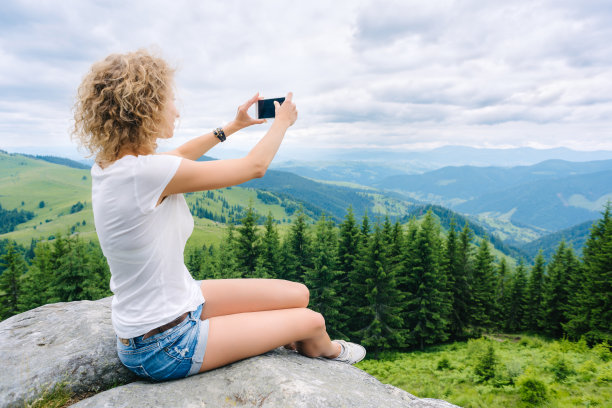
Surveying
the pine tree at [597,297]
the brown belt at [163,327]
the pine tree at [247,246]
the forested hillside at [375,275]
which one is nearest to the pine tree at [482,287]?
the forested hillside at [375,275]

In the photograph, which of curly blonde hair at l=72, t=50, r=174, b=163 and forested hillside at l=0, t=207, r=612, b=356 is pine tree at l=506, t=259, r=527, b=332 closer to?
forested hillside at l=0, t=207, r=612, b=356

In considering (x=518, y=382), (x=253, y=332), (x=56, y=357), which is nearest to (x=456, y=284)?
(x=518, y=382)

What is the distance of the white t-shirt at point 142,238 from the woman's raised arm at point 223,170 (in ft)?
0.27

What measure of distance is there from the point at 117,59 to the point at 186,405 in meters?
3.22

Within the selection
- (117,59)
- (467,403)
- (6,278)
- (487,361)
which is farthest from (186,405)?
(6,278)

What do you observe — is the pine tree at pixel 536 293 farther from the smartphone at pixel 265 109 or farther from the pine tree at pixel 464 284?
the smartphone at pixel 265 109

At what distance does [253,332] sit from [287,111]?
242 centimetres

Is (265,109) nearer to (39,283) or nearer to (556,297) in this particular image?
(39,283)

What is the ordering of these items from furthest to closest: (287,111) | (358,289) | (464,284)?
(464,284), (358,289), (287,111)

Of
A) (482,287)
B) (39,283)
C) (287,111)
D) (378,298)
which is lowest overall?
(482,287)

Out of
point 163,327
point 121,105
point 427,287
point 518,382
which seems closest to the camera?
point 121,105

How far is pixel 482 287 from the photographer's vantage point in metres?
36.9

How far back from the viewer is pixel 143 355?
10.4 ft

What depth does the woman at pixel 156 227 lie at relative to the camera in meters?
2.53
